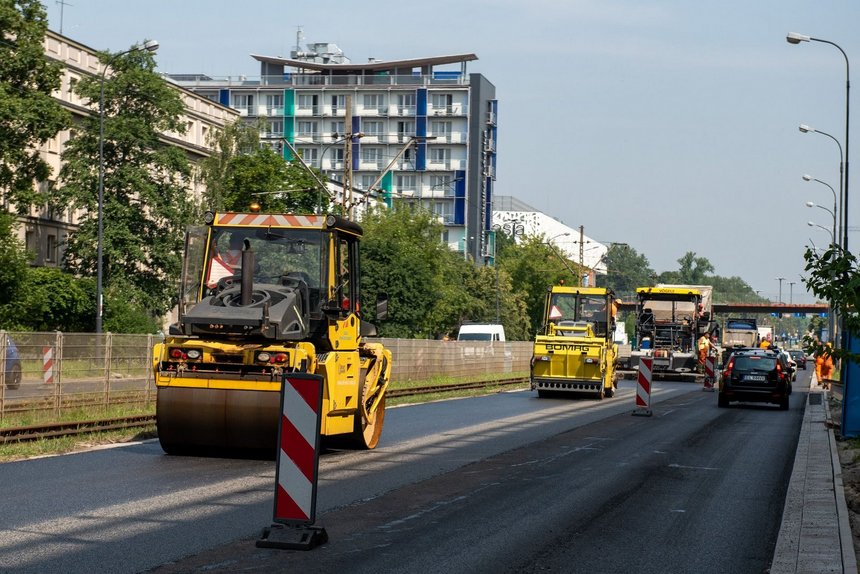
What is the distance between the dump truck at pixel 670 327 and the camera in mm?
55031

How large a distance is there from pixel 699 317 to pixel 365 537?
46068mm

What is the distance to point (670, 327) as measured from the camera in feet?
181

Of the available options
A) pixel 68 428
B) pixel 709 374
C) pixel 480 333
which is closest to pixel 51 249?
pixel 480 333

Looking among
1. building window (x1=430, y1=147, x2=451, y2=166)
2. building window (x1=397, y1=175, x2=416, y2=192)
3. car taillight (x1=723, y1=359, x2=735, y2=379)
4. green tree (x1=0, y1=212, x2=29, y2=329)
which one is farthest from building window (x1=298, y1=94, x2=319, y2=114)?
car taillight (x1=723, y1=359, x2=735, y2=379)

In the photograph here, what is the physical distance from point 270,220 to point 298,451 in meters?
7.43

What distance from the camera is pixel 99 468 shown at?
15250mm

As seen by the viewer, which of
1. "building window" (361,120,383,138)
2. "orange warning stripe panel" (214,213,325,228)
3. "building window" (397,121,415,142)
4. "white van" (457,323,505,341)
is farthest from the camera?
"building window" (361,120,383,138)

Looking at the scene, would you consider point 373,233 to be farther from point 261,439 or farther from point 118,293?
point 261,439

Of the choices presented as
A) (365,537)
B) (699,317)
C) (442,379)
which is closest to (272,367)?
(365,537)

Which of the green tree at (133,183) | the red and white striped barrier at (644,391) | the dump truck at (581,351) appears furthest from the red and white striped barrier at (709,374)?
the green tree at (133,183)

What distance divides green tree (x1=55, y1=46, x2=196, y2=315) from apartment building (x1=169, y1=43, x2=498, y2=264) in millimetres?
65644

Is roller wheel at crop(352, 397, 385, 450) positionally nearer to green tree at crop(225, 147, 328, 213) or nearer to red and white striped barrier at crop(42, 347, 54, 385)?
red and white striped barrier at crop(42, 347, 54, 385)

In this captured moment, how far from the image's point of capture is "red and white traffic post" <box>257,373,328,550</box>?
10094 mm

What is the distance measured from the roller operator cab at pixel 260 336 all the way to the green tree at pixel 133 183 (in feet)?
149
